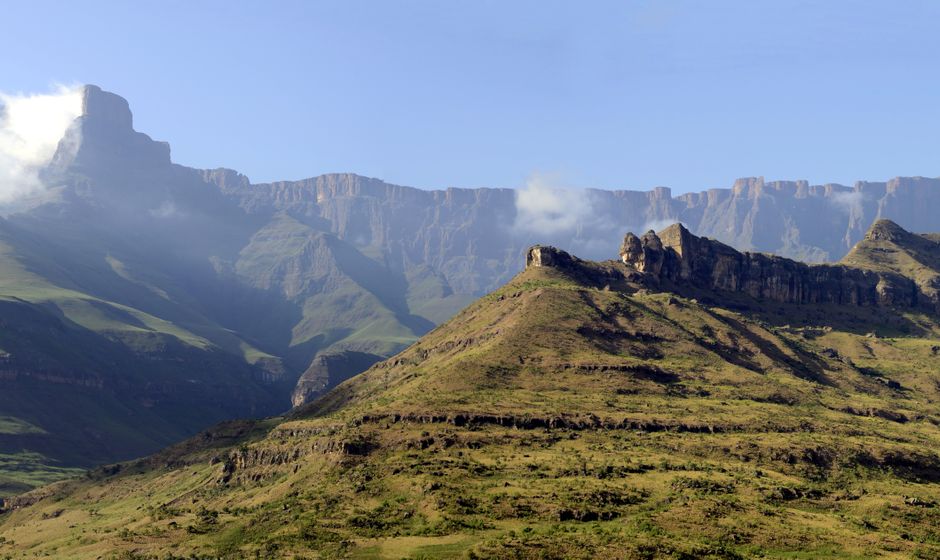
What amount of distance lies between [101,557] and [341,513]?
144 feet

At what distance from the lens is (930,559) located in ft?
566

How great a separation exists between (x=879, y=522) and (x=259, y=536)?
107869 millimetres

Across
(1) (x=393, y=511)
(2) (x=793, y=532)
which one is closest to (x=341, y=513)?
(1) (x=393, y=511)

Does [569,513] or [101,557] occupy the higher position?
[569,513]

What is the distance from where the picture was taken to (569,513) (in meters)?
189

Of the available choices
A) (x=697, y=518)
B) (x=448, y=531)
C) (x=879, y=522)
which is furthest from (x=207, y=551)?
(x=879, y=522)

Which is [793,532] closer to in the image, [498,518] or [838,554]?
[838,554]

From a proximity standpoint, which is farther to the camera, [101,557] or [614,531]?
[101,557]

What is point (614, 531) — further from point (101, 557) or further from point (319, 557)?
point (101, 557)

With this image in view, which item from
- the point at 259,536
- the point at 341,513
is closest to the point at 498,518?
the point at 341,513

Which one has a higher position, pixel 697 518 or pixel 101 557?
pixel 697 518

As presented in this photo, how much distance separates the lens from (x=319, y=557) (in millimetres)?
173375

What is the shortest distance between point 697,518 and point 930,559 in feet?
120

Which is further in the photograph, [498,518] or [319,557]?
[498,518]
